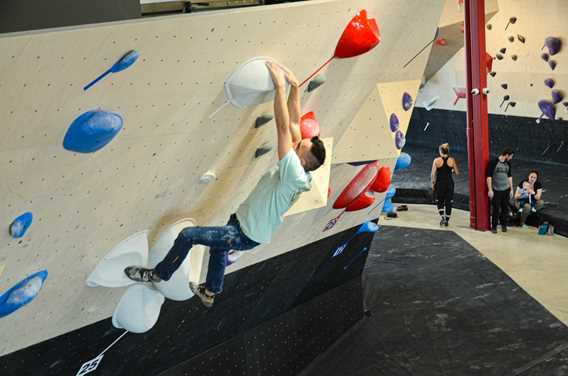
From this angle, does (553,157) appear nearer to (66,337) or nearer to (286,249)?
(286,249)

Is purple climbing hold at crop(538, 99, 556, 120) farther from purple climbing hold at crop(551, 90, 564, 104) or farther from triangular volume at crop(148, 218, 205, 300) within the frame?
triangular volume at crop(148, 218, 205, 300)

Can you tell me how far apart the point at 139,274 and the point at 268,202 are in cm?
74

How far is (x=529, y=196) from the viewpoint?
31.8 ft

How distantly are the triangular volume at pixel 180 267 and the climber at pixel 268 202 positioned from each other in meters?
0.07

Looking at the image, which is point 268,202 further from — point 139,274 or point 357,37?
point 357,37

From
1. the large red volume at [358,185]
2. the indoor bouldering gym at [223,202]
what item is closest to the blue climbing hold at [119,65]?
the indoor bouldering gym at [223,202]

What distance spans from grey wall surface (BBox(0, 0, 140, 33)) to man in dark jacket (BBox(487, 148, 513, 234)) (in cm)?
632

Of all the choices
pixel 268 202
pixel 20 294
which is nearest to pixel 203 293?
pixel 268 202

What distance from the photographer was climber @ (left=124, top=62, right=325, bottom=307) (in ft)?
11.8

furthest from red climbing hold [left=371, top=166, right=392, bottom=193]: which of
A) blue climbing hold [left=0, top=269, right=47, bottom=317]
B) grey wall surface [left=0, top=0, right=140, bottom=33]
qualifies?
blue climbing hold [left=0, top=269, right=47, bottom=317]

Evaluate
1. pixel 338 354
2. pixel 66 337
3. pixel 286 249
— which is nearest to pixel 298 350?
pixel 338 354

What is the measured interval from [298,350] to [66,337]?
104 inches

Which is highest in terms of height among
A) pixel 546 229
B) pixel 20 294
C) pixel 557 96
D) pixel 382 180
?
pixel 20 294

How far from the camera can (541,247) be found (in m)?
9.05
